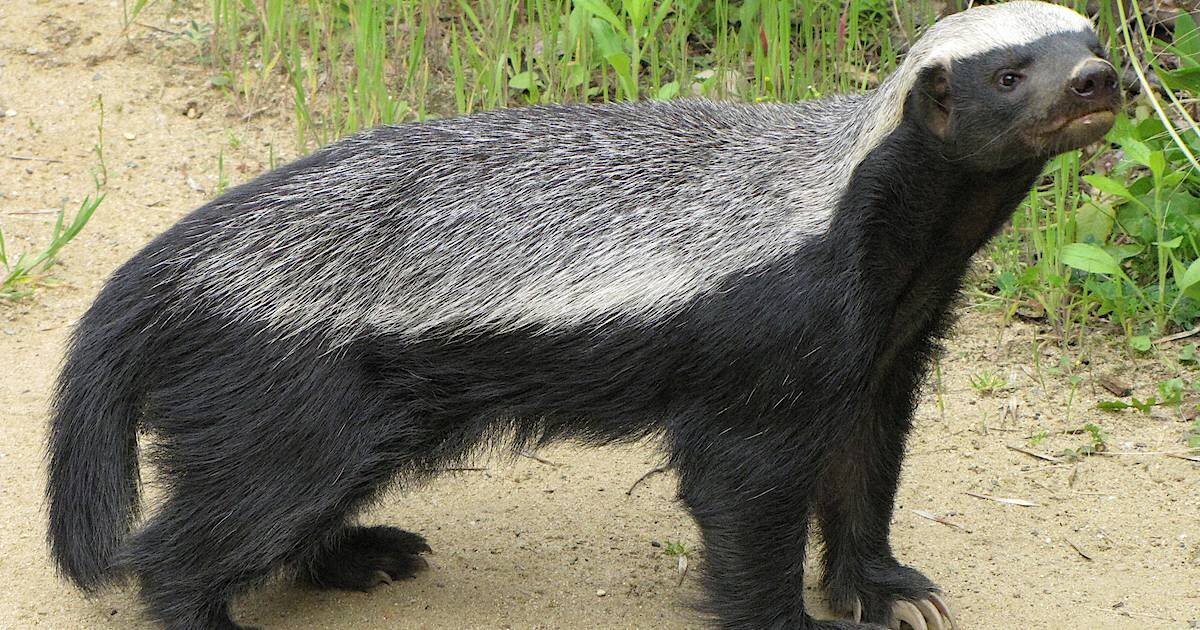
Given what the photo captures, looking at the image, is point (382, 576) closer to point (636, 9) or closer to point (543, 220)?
point (543, 220)

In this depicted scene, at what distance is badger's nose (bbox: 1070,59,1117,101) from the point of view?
3.18m

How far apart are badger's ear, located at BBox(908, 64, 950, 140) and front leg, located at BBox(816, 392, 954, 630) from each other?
3.27 feet

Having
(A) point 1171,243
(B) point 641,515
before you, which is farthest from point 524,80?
(A) point 1171,243

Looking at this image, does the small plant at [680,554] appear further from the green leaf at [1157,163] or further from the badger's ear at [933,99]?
the green leaf at [1157,163]

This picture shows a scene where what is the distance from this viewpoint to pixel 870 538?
4.26 meters

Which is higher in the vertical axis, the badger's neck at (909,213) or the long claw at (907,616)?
the badger's neck at (909,213)

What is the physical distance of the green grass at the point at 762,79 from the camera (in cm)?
573

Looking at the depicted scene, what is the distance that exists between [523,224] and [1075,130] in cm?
143

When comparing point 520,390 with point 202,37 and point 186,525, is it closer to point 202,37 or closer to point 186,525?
point 186,525

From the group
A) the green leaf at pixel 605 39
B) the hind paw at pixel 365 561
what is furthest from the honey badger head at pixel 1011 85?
the green leaf at pixel 605 39

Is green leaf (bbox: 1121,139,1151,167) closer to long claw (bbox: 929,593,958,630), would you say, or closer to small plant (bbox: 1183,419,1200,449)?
small plant (bbox: 1183,419,1200,449)

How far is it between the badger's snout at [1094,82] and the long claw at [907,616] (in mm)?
1692

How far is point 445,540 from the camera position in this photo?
475 cm

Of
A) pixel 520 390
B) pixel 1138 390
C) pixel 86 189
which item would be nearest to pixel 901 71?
pixel 520 390
